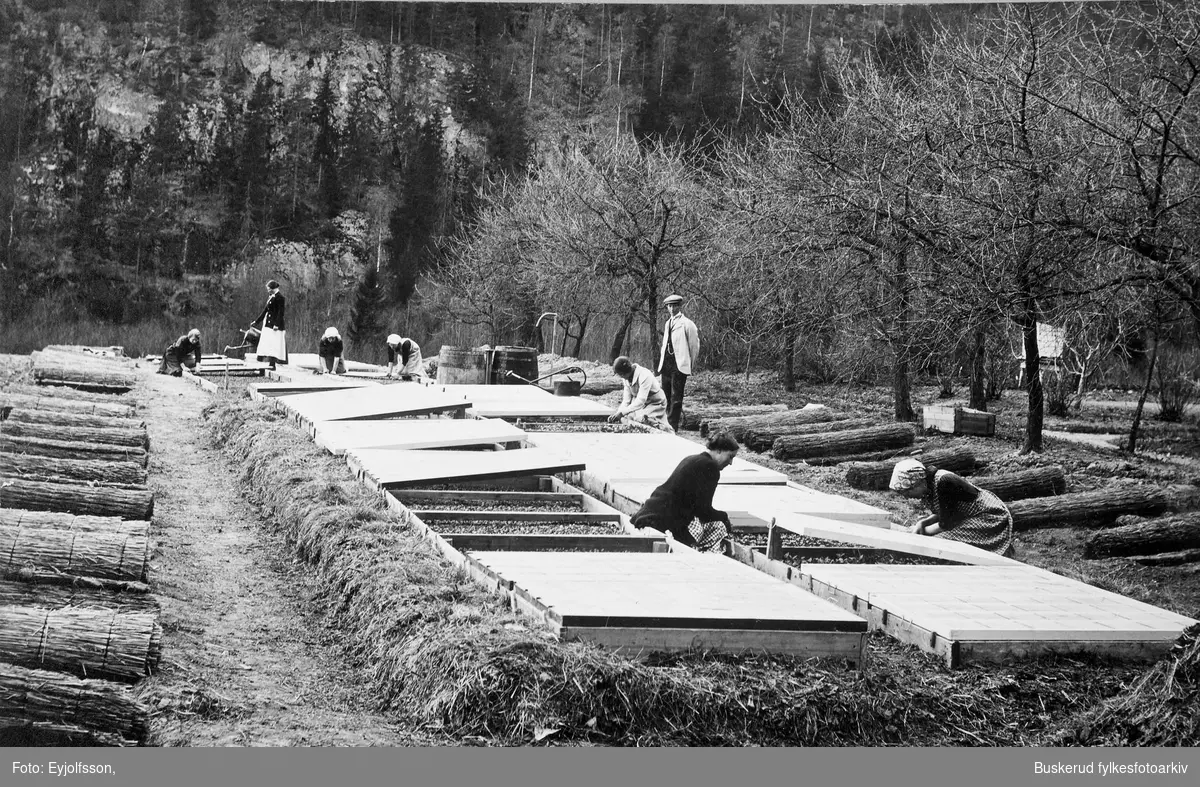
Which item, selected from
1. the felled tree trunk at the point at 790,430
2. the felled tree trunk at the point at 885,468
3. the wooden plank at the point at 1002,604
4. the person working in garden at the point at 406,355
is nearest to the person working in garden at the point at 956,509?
the wooden plank at the point at 1002,604

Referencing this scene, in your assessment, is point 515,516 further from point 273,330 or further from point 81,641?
point 273,330

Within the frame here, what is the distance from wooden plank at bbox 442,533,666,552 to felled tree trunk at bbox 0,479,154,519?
6.27 feet

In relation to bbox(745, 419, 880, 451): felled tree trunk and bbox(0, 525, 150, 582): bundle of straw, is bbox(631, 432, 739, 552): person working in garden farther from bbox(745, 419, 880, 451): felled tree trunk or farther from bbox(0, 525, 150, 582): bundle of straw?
bbox(745, 419, 880, 451): felled tree trunk

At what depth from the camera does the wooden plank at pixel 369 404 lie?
12312 mm

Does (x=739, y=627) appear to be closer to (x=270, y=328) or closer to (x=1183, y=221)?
(x=1183, y=221)

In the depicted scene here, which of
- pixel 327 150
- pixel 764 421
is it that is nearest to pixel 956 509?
pixel 764 421

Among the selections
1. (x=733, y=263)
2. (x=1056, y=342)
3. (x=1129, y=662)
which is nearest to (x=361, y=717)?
(x=1129, y=662)

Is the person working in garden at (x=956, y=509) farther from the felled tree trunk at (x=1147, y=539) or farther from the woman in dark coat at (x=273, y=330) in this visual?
the woman in dark coat at (x=273, y=330)

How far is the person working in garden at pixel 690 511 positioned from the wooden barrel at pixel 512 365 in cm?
1080

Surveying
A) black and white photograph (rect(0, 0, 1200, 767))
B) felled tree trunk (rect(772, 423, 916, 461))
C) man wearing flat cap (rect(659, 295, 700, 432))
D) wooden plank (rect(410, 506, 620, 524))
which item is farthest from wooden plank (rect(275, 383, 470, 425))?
wooden plank (rect(410, 506, 620, 524))

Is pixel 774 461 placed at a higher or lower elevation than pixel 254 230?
lower

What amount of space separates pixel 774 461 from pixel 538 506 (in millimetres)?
4925

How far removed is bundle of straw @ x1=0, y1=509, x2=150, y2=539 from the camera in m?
5.82

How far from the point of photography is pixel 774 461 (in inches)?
522
